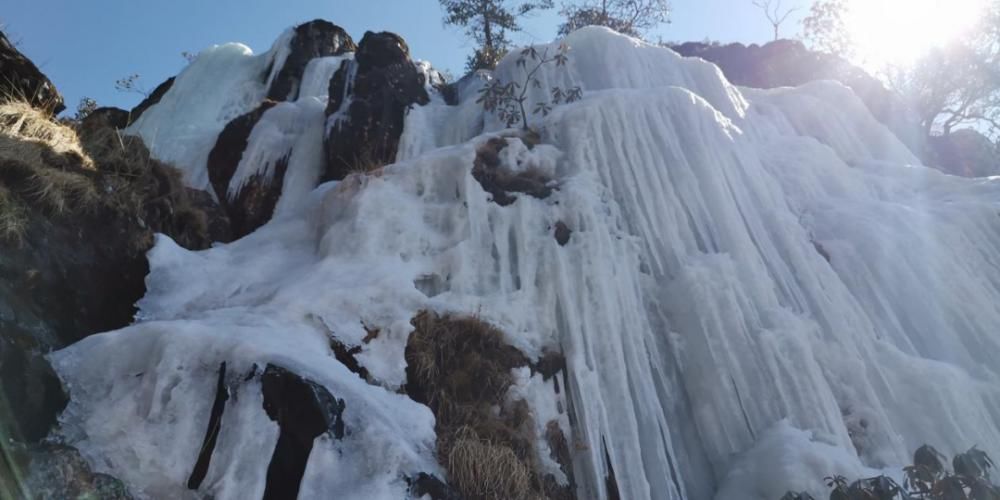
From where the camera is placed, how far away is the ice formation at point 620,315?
4398 mm

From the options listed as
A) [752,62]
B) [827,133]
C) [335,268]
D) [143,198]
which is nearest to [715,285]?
[335,268]

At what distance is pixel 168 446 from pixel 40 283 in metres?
1.90

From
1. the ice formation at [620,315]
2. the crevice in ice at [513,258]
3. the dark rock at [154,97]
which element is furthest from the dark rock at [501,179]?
the dark rock at [154,97]

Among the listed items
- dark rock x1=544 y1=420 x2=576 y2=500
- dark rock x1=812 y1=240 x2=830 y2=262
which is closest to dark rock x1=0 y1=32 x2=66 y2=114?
dark rock x1=544 y1=420 x2=576 y2=500

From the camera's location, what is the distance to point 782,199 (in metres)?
9.13

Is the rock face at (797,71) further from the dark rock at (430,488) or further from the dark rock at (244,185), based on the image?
the dark rock at (430,488)

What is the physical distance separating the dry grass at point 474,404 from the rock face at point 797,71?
1674cm

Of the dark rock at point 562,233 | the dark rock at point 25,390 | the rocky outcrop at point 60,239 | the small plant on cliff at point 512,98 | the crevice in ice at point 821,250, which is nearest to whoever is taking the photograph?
the dark rock at point 25,390

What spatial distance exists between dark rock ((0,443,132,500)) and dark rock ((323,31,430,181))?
7.03 meters

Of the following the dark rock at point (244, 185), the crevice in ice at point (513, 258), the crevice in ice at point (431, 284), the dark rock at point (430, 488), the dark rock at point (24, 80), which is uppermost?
the dark rock at point (244, 185)

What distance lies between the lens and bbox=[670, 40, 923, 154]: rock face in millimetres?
18875

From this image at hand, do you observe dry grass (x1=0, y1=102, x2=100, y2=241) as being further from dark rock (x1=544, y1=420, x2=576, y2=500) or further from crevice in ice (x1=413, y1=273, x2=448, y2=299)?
dark rock (x1=544, y1=420, x2=576, y2=500)

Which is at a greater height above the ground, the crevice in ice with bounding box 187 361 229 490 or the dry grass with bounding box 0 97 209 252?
the dry grass with bounding box 0 97 209 252

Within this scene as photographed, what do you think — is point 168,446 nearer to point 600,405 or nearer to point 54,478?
point 54,478
